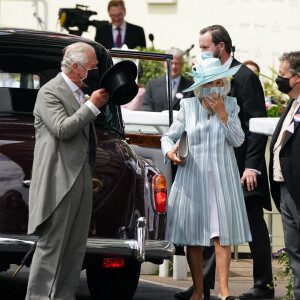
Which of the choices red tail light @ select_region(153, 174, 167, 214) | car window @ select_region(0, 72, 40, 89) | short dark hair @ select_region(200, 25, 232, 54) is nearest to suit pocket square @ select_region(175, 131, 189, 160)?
red tail light @ select_region(153, 174, 167, 214)

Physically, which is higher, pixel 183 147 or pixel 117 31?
pixel 117 31

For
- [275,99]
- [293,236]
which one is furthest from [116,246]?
[275,99]

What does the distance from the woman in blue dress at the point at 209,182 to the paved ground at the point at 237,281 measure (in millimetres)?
Answer: 1163

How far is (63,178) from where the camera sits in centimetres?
744

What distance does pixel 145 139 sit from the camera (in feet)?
33.2

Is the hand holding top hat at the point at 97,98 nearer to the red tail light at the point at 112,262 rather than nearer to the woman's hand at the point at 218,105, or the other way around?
the red tail light at the point at 112,262

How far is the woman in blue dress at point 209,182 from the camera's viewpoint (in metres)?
9.05

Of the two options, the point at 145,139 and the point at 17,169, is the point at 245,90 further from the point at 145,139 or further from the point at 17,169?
the point at 17,169

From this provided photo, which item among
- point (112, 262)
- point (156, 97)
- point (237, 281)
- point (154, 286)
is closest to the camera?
point (112, 262)

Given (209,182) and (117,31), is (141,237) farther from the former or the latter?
(117,31)

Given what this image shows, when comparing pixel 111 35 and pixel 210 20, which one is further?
pixel 210 20

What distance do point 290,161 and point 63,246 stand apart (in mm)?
1888

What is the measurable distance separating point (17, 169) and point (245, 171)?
2374mm

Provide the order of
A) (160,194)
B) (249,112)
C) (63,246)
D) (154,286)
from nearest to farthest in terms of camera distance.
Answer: (63,246), (160,194), (249,112), (154,286)
